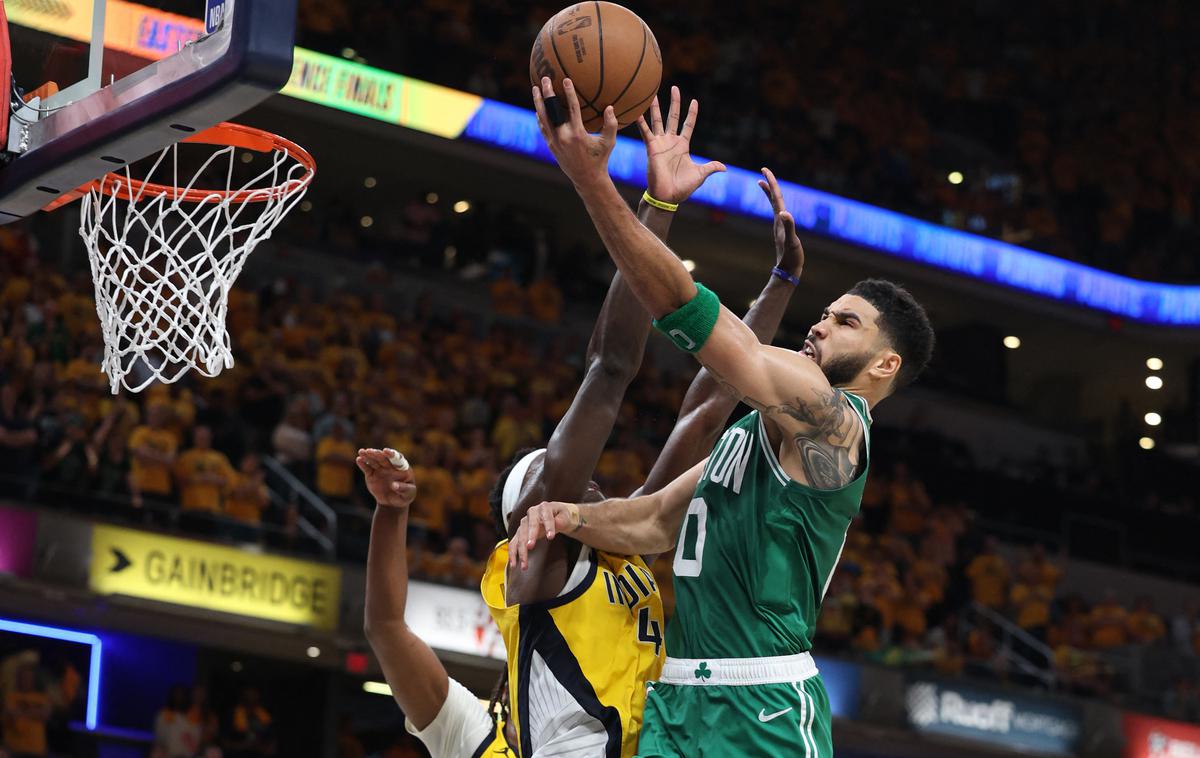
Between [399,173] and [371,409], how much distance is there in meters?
5.90

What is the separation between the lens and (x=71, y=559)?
1062 centimetres

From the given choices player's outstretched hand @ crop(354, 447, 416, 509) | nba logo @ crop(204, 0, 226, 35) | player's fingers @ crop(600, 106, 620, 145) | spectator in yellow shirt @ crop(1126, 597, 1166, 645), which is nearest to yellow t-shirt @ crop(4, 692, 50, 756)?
player's outstretched hand @ crop(354, 447, 416, 509)

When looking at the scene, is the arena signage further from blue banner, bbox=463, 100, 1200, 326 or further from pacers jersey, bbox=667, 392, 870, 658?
pacers jersey, bbox=667, 392, 870, 658

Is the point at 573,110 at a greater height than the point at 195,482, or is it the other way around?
the point at 573,110

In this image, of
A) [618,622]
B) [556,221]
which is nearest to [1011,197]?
[556,221]

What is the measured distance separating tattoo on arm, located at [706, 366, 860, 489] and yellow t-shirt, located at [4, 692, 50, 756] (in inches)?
312

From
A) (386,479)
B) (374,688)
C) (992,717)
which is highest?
(386,479)

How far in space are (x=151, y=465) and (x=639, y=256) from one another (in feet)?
26.9

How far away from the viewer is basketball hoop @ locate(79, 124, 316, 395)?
15.2 ft

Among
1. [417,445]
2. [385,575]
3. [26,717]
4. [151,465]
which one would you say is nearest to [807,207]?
[417,445]

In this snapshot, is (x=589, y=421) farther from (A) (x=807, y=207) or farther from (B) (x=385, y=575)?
(A) (x=807, y=207)

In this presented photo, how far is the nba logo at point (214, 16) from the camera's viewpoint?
3.53 metres

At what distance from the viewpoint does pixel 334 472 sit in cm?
1202

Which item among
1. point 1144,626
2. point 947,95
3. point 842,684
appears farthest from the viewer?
point 947,95
